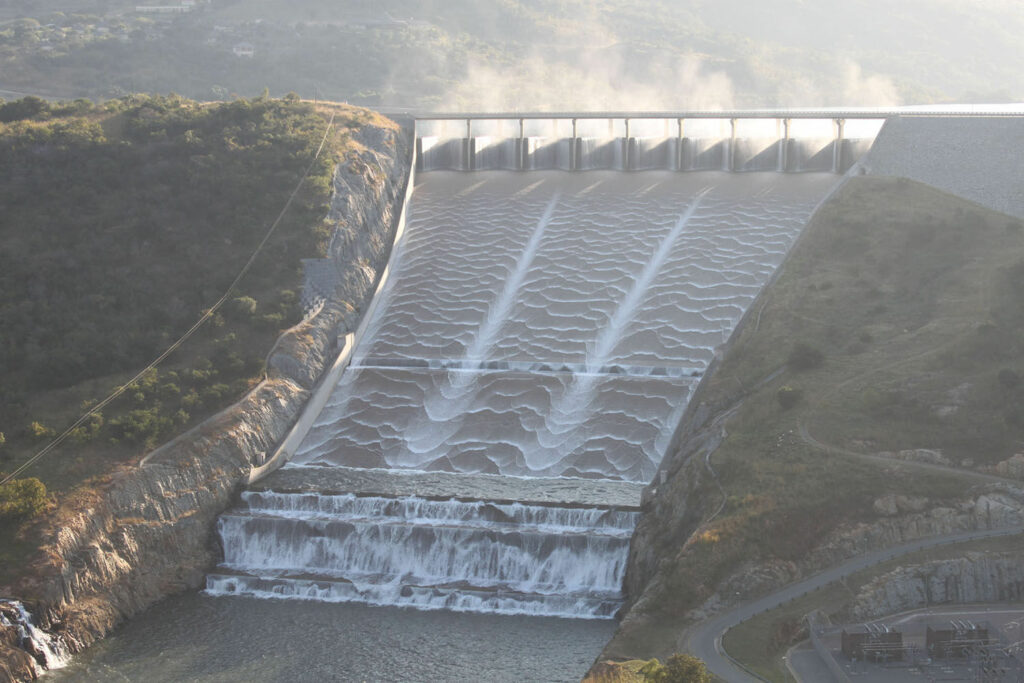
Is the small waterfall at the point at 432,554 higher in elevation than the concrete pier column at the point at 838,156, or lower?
lower

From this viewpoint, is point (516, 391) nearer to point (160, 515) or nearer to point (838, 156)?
point (160, 515)

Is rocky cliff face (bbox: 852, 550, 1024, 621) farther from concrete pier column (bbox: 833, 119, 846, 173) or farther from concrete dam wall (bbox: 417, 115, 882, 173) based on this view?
concrete dam wall (bbox: 417, 115, 882, 173)

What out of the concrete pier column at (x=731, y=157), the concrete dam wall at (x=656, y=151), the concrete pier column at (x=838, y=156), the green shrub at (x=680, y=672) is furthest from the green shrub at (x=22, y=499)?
the concrete pier column at (x=838, y=156)

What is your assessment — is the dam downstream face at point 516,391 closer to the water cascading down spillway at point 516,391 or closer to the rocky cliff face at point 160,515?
the water cascading down spillway at point 516,391

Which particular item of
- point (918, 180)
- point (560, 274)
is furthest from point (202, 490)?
A: point (918, 180)

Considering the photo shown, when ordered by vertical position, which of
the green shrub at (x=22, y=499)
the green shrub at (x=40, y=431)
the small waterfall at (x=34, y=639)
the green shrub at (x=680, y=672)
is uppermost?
the green shrub at (x=680, y=672)

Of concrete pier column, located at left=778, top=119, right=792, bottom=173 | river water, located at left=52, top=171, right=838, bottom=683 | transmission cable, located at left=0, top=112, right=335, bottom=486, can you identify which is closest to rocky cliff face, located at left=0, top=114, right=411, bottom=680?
river water, located at left=52, top=171, right=838, bottom=683
